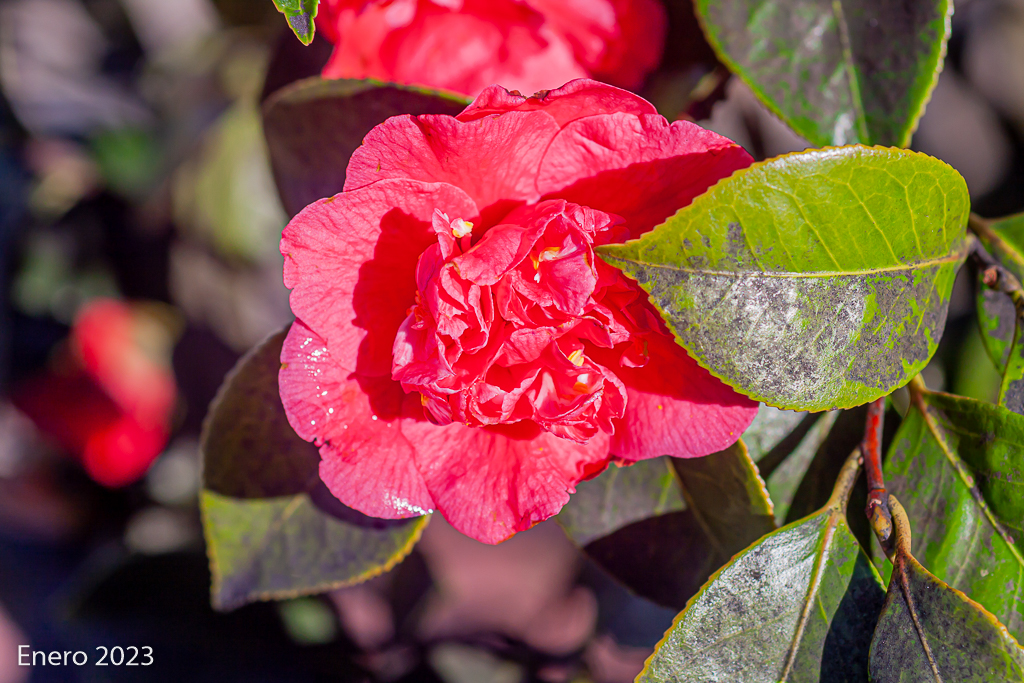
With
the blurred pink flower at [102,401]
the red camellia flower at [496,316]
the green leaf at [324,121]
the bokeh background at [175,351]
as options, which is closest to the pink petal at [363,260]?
the red camellia flower at [496,316]

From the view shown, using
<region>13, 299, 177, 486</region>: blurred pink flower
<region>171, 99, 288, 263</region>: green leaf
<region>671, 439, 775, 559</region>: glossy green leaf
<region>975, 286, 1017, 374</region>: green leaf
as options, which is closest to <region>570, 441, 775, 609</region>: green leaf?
<region>671, 439, 775, 559</region>: glossy green leaf

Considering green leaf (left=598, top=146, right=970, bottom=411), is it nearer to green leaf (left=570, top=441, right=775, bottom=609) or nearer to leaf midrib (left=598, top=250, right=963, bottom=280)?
leaf midrib (left=598, top=250, right=963, bottom=280)

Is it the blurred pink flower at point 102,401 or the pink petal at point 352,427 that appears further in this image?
the blurred pink flower at point 102,401

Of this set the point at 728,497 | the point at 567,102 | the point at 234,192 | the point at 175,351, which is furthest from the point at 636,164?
the point at 175,351

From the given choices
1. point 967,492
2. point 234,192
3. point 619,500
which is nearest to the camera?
point 967,492

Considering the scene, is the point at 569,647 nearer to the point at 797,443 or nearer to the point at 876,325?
the point at 797,443

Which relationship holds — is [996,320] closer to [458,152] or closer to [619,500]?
[619,500]

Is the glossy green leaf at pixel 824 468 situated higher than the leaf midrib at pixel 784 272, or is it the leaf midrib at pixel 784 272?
the leaf midrib at pixel 784 272

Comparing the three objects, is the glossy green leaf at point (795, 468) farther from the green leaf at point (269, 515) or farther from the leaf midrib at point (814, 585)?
the green leaf at point (269, 515)
